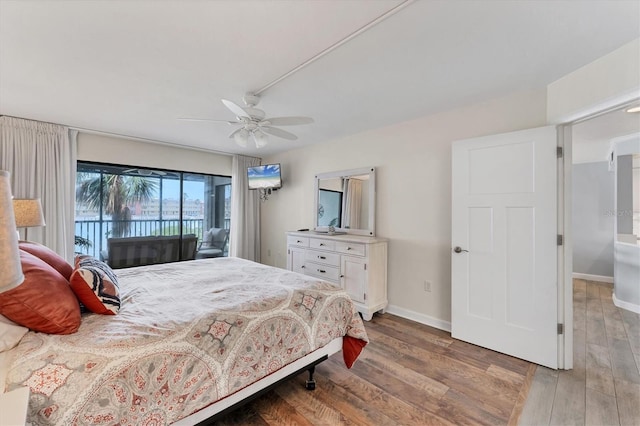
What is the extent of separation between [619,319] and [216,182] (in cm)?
629

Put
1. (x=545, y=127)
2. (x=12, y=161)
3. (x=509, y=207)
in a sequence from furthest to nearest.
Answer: (x=12, y=161) → (x=509, y=207) → (x=545, y=127)

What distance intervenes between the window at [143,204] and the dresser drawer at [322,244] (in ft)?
7.57

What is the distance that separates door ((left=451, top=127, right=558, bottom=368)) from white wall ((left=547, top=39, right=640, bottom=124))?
0.20 metres

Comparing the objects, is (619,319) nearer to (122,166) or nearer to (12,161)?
(122,166)

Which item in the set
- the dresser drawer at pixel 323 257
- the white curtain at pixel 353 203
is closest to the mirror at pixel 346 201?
the white curtain at pixel 353 203

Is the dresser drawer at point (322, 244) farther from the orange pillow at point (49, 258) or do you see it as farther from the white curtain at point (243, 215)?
the orange pillow at point (49, 258)

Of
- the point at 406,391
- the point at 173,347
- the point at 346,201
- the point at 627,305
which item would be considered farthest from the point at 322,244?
the point at 627,305

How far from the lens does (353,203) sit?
157 inches

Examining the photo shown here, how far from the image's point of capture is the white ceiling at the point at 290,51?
5.06 feet

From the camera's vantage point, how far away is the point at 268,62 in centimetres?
207

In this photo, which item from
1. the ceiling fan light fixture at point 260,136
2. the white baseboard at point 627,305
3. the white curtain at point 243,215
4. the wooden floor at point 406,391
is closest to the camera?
the wooden floor at point 406,391

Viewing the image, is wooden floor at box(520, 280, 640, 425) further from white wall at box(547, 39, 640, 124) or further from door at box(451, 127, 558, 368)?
white wall at box(547, 39, 640, 124)

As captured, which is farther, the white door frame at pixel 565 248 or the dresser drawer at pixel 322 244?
the dresser drawer at pixel 322 244

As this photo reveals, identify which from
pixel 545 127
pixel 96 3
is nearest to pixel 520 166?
pixel 545 127
